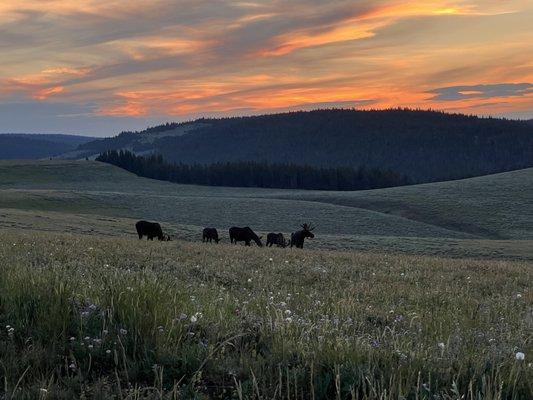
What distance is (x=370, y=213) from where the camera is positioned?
79.4 meters

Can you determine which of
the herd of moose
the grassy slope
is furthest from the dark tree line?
the herd of moose

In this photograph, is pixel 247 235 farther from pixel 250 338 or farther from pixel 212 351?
pixel 212 351

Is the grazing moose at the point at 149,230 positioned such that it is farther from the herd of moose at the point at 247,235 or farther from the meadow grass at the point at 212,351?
the meadow grass at the point at 212,351

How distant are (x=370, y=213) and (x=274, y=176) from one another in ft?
263

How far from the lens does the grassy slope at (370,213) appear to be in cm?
5194

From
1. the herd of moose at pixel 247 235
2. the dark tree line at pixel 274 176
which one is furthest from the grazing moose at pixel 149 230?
the dark tree line at pixel 274 176

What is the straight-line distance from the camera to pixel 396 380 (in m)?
3.51

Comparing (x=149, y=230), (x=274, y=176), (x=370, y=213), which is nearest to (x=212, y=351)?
(x=149, y=230)

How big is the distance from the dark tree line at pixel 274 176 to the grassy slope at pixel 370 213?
47058mm

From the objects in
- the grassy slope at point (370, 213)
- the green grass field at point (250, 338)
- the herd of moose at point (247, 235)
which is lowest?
the grassy slope at point (370, 213)

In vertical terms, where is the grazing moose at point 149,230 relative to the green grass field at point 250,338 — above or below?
below

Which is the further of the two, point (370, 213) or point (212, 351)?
point (370, 213)

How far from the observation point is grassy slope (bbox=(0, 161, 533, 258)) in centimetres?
5194

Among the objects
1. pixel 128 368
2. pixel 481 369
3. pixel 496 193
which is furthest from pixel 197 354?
pixel 496 193
